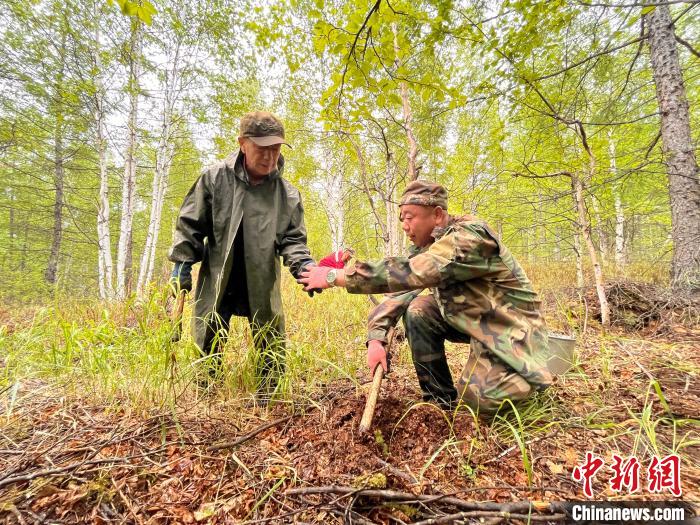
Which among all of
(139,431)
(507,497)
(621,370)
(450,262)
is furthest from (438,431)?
(621,370)

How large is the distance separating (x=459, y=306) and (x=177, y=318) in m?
1.71

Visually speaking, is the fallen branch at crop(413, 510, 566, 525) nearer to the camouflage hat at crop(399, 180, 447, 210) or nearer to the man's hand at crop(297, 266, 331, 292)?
the man's hand at crop(297, 266, 331, 292)

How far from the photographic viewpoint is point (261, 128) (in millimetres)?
1914

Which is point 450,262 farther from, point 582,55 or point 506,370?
point 582,55

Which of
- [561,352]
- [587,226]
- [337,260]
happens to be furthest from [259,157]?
[587,226]

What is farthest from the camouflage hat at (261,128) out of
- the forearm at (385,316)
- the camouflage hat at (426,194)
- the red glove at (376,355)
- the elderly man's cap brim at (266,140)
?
the red glove at (376,355)

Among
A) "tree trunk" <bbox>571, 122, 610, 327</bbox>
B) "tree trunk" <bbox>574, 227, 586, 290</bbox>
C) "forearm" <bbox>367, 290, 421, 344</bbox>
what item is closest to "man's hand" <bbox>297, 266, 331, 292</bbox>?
"forearm" <bbox>367, 290, 421, 344</bbox>

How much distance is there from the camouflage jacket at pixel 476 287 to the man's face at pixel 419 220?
135 millimetres

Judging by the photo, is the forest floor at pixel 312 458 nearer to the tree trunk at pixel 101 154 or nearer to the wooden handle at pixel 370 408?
the wooden handle at pixel 370 408

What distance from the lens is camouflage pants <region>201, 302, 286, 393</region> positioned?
6.04ft

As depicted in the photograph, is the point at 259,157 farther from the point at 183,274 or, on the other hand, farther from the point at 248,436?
the point at 248,436

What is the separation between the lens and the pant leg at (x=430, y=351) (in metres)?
1.93

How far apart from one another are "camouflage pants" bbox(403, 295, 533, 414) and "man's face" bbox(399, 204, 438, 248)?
48 centimetres

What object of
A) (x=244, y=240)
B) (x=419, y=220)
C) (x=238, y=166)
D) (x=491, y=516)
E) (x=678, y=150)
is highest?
(x=678, y=150)
